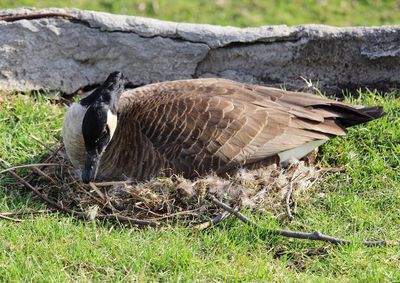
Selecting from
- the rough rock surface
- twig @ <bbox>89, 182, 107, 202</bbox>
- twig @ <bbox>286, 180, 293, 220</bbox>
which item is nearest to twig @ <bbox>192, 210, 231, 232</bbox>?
twig @ <bbox>286, 180, 293, 220</bbox>

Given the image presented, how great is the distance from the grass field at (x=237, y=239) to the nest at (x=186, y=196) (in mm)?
143

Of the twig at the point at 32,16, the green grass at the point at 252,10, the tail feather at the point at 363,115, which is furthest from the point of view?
the green grass at the point at 252,10

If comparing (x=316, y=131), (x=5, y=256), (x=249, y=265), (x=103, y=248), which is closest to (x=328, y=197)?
(x=316, y=131)

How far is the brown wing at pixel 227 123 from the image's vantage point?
6.09m

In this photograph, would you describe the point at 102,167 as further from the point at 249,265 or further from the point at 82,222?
the point at 249,265

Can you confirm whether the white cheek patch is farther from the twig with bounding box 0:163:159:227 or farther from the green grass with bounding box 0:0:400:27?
the green grass with bounding box 0:0:400:27

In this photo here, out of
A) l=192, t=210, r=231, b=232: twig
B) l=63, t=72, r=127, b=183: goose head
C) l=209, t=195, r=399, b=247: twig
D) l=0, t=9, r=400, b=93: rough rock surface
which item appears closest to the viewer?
l=209, t=195, r=399, b=247: twig

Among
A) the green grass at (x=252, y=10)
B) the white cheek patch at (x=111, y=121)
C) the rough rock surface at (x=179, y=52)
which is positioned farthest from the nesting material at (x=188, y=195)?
the green grass at (x=252, y=10)

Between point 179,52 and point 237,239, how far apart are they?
2.62 meters

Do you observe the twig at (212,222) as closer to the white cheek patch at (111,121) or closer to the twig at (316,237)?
the twig at (316,237)

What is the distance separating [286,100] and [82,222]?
1.92 m

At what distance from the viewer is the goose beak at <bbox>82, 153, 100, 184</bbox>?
19.7ft

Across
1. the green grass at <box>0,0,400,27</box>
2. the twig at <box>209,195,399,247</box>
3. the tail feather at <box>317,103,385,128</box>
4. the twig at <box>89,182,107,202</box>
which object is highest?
the green grass at <box>0,0,400,27</box>

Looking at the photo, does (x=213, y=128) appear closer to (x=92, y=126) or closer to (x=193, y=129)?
(x=193, y=129)
